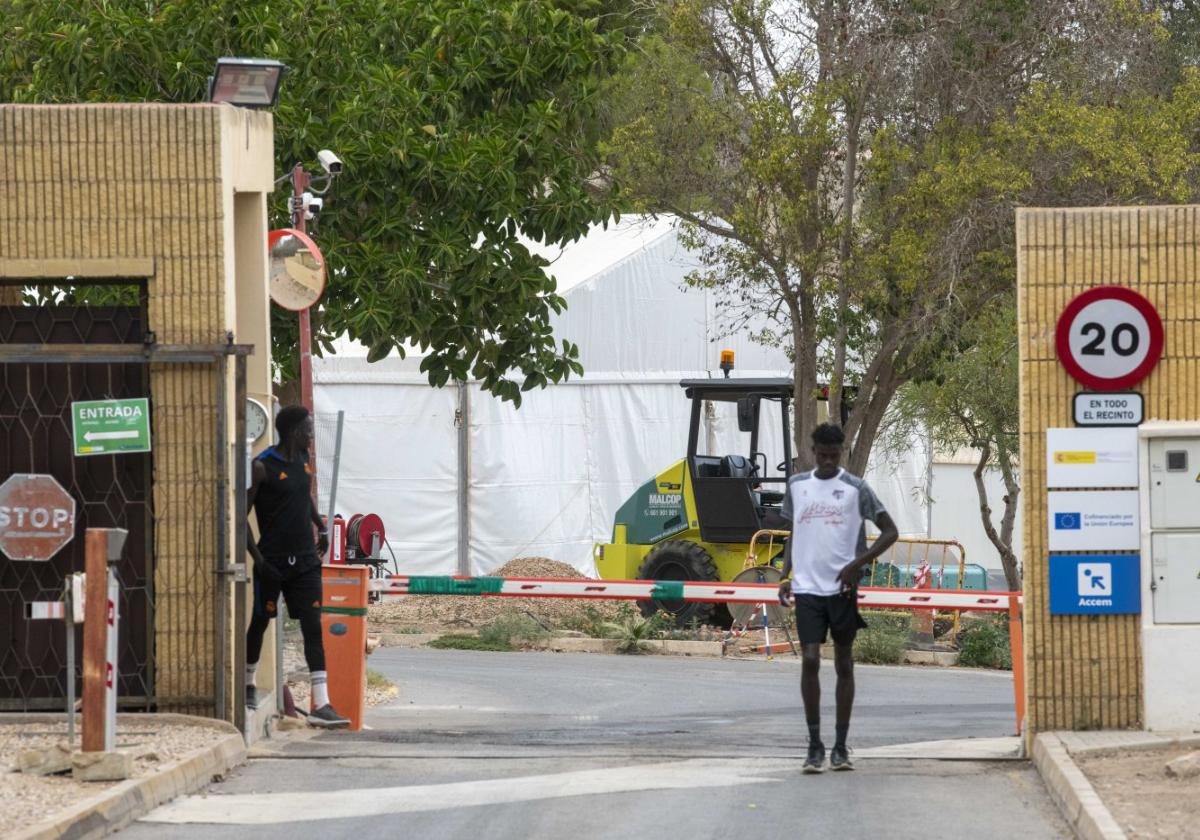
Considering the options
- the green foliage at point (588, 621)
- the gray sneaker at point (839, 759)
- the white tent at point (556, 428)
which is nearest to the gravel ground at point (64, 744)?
the gray sneaker at point (839, 759)

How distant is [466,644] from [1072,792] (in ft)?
45.3

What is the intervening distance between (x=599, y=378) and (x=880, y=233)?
896cm

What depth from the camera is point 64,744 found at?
9.30 meters

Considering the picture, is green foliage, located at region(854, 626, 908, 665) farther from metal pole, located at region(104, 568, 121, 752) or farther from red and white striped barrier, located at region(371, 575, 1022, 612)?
metal pole, located at region(104, 568, 121, 752)

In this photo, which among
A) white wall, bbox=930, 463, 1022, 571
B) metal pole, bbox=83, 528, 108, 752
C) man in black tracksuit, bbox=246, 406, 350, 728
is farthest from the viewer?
white wall, bbox=930, 463, 1022, 571

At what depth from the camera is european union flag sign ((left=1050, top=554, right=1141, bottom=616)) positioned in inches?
412

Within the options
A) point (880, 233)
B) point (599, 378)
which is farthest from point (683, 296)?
point (880, 233)

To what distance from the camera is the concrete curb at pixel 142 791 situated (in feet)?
25.7

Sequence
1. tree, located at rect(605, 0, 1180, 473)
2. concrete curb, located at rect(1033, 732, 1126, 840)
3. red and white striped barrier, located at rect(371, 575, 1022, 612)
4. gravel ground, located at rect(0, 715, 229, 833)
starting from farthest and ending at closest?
tree, located at rect(605, 0, 1180, 473)
red and white striped barrier, located at rect(371, 575, 1022, 612)
gravel ground, located at rect(0, 715, 229, 833)
concrete curb, located at rect(1033, 732, 1126, 840)

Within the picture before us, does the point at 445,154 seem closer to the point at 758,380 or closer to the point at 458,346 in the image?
the point at 458,346

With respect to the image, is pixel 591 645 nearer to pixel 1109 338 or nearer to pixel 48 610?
pixel 1109 338

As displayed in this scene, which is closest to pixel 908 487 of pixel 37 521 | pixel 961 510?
pixel 961 510

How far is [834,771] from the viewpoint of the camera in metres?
10.1

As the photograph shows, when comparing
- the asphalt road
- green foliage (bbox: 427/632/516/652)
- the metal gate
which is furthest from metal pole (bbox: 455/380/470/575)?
the metal gate
